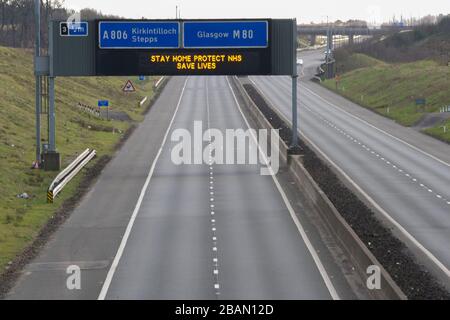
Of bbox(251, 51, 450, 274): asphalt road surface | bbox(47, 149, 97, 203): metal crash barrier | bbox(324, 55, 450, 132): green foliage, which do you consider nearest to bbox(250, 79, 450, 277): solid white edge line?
bbox(251, 51, 450, 274): asphalt road surface

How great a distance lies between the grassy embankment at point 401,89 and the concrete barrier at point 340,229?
23598mm

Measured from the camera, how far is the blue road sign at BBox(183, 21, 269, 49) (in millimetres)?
51469

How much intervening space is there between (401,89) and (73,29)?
5895 cm

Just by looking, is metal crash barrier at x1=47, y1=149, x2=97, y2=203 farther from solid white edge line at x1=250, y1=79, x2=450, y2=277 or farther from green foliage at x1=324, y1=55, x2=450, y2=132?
green foliage at x1=324, y1=55, x2=450, y2=132

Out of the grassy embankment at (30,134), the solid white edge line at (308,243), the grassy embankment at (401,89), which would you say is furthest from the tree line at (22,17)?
the solid white edge line at (308,243)

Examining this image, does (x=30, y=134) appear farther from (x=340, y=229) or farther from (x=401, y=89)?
(x=401, y=89)

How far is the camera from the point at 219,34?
2029 inches

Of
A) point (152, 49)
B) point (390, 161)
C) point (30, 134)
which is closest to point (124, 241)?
point (152, 49)

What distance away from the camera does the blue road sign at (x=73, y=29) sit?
51.2 metres

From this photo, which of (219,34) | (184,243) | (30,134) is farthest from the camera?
(30,134)

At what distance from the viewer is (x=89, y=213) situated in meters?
40.4

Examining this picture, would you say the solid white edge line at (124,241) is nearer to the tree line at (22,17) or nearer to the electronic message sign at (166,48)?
the electronic message sign at (166,48)

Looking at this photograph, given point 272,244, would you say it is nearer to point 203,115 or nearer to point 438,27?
point 203,115
